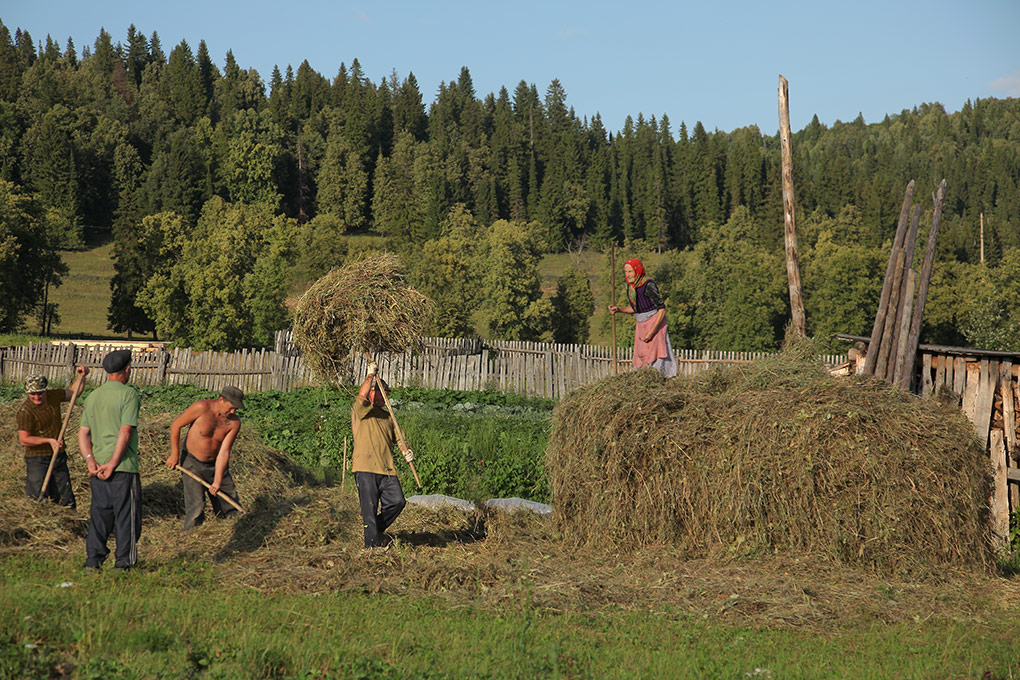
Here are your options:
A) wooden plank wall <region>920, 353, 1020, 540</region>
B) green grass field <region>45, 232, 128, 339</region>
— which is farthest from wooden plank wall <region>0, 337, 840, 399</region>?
green grass field <region>45, 232, 128, 339</region>

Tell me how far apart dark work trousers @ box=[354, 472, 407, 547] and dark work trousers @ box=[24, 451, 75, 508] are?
9.70 ft

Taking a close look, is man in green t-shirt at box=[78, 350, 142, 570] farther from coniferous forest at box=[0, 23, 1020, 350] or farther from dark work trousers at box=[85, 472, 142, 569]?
coniferous forest at box=[0, 23, 1020, 350]

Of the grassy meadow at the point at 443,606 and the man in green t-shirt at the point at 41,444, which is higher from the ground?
the man in green t-shirt at the point at 41,444

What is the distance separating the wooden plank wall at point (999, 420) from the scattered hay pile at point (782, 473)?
0.42 m

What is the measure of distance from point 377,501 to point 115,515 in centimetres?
230

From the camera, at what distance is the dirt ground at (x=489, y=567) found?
7121 millimetres

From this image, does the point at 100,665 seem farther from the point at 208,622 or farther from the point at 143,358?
the point at 143,358

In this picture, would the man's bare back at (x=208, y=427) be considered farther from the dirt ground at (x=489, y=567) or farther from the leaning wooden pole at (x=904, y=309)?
the leaning wooden pole at (x=904, y=309)

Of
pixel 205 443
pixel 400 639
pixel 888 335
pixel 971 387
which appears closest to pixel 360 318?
pixel 205 443

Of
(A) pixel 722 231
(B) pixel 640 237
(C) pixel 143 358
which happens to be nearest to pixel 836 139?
(B) pixel 640 237

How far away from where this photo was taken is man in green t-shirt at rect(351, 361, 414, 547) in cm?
845

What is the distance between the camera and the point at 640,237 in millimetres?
122625

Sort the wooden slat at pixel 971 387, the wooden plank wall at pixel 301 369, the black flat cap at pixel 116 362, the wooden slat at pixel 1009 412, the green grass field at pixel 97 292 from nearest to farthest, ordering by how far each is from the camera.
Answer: the black flat cap at pixel 116 362 < the wooden slat at pixel 1009 412 < the wooden slat at pixel 971 387 < the wooden plank wall at pixel 301 369 < the green grass field at pixel 97 292

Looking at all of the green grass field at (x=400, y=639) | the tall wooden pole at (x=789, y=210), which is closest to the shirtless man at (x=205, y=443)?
the green grass field at (x=400, y=639)
